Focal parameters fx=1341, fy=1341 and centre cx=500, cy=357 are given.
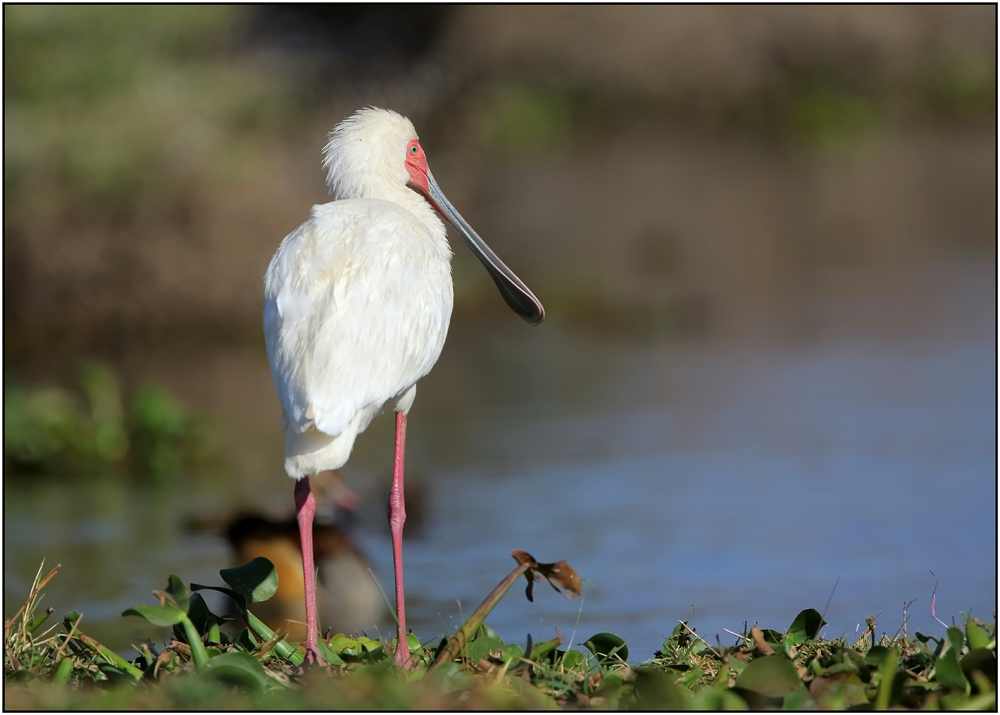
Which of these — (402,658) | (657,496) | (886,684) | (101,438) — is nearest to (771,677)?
(886,684)

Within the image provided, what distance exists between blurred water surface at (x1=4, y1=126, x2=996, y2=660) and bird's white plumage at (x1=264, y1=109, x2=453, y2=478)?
1.62 m

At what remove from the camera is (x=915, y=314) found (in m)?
16.5

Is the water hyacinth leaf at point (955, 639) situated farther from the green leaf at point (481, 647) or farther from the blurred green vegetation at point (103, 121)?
the blurred green vegetation at point (103, 121)

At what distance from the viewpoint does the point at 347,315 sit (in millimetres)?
5070

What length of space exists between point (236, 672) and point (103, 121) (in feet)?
46.0

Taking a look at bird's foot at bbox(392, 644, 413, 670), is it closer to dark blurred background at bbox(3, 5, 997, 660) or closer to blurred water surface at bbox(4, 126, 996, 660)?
blurred water surface at bbox(4, 126, 996, 660)

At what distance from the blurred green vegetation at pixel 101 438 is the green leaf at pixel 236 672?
7.33 metres

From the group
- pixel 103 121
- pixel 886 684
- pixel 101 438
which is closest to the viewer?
pixel 886 684

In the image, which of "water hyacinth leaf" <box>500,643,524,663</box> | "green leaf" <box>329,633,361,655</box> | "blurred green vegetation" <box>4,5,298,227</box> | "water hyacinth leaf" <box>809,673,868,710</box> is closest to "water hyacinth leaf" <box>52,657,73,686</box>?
"green leaf" <box>329,633,361,655</box>

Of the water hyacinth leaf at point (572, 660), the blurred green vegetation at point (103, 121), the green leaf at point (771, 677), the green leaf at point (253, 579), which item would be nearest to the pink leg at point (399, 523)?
the green leaf at point (253, 579)

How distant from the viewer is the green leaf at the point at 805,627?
494cm

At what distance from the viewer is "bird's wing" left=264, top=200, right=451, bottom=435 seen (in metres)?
4.91

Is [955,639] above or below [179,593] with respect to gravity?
below

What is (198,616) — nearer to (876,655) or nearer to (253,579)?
(253,579)
